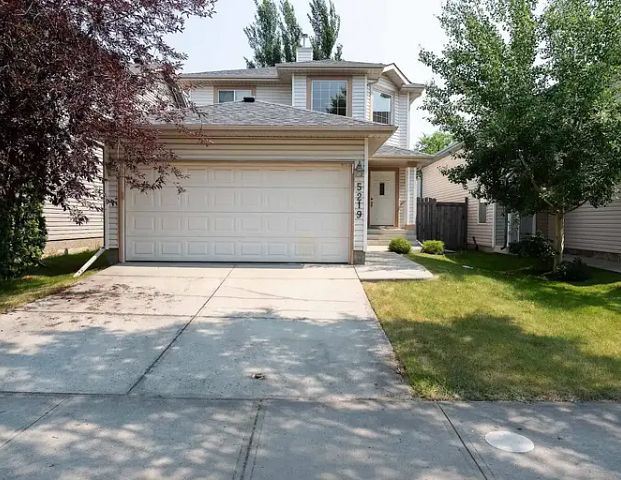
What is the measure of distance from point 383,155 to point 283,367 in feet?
42.0

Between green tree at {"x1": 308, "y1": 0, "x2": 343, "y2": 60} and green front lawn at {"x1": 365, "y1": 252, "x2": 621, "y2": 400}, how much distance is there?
2444 centimetres

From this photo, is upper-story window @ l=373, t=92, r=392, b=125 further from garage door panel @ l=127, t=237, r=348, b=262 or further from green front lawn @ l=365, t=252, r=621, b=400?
green front lawn @ l=365, t=252, r=621, b=400

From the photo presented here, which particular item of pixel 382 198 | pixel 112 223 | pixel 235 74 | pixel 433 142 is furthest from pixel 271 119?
pixel 433 142

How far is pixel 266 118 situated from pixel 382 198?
7.93 meters

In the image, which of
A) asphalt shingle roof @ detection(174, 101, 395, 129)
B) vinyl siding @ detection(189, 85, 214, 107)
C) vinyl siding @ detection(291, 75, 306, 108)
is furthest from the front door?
vinyl siding @ detection(189, 85, 214, 107)

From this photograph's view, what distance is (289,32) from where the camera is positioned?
3203 cm

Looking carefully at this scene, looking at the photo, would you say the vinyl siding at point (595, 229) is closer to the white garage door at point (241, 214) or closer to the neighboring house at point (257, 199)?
the neighboring house at point (257, 199)

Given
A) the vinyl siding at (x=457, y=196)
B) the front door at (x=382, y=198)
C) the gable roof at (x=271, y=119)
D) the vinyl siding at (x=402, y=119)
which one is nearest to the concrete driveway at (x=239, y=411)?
the gable roof at (x=271, y=119)

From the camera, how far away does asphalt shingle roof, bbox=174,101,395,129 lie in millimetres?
10484

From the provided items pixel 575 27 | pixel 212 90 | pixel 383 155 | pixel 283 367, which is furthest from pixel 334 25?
pixel 283 367

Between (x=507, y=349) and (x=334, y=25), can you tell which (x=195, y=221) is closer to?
(x=507, y=349)

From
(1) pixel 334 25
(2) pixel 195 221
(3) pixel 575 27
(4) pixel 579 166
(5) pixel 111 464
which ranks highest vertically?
(1) pixel 334 25

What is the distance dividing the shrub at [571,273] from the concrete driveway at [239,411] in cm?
696

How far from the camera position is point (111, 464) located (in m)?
2.95
